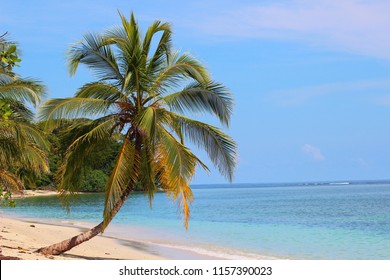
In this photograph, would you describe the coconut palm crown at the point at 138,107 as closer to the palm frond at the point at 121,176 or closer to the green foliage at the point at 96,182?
the palm frond at the point at 121,176

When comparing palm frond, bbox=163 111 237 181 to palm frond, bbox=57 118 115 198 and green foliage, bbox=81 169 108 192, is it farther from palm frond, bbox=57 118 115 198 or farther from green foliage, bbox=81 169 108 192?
green foliage, bbox=81 169 108 192

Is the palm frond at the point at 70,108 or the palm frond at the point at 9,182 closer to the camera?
the palm frond at the point at 70,108

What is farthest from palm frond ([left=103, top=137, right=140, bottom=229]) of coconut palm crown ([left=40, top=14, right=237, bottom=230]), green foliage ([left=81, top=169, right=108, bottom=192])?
green foliage ([left=81, top=169, right=108, bottom=192])

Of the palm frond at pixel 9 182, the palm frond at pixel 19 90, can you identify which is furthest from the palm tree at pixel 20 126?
the palm frond at pixel 9 182

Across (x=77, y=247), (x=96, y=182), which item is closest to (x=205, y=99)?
(x=77, y=247)

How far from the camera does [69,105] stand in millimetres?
12328

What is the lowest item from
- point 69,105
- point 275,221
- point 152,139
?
point 275,221

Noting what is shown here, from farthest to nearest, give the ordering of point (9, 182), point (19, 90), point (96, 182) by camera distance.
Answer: point (96, 182), point (9, 182), point (19, 90)

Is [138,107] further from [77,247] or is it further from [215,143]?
[77,247]

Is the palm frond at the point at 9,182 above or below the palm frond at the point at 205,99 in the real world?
below

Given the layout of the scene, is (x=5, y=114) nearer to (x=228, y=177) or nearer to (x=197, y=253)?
(x=228, y=177)

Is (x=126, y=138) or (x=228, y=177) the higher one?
(x=126, y=138)
